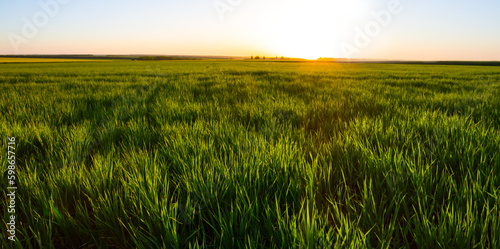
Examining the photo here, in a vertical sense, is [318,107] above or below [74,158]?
above

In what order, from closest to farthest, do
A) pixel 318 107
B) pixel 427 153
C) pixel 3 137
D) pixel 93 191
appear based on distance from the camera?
pixel 93 191 < pixel 427 153 < pixel 3 137 < pixel 318 107

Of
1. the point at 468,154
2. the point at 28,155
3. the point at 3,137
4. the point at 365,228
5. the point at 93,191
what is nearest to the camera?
the point at 365,228

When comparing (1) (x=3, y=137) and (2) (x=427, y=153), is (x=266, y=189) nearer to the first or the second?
(2) (x=427, y=153)

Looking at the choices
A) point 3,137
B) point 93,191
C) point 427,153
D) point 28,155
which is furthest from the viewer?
point 3,137

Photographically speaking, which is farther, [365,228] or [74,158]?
[74,158]

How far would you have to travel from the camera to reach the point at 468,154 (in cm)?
A: 138

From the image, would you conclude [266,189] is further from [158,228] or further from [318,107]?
[318,107]

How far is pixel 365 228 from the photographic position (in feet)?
3.15

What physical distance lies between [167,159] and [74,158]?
0.64 metres

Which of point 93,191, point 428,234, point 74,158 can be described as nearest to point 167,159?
point 93,191

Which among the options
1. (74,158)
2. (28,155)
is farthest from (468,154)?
(28,155)

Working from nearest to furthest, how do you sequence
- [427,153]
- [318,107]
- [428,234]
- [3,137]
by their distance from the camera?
[428,234] < [427,153] < [3,137] < [318,107]

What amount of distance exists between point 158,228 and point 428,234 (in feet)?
3.08

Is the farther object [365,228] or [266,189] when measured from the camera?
[266,189]
